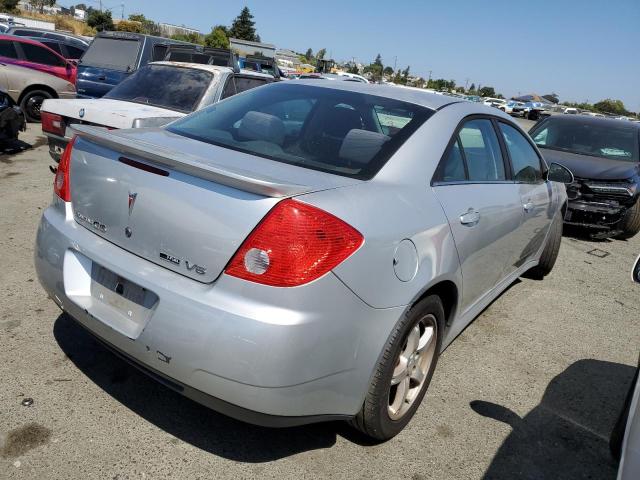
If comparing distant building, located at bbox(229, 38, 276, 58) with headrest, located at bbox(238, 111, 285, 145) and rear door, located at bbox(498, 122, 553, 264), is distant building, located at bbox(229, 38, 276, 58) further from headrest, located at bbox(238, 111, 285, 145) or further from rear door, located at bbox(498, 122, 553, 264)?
headrest, located at bbox(238, 111, 285, 145)

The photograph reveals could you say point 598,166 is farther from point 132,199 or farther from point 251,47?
point 251,47

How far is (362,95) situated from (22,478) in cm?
252

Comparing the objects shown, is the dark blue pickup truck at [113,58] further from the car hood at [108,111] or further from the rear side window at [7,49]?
the car hood at [108,111]

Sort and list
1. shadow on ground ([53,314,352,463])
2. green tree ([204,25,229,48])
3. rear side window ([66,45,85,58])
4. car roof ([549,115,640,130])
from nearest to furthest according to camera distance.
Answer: shadow on ground ([53,314,352,463]) → car roof ([549,115,640,130]) → rear side window ([66,45,85,58]) → green tree ([204,25,229,48])

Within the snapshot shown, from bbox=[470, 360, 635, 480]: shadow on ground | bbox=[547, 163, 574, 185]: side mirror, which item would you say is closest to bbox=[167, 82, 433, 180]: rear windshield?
bbox=[470, 360, 635, 480]: shadow on ground

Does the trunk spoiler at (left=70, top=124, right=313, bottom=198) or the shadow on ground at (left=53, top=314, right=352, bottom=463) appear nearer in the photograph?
the trunk spoiler at (left=70, top=124, right=313, bottom=198)

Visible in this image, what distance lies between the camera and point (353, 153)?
102 inches

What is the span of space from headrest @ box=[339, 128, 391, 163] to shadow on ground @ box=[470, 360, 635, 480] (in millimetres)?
1567

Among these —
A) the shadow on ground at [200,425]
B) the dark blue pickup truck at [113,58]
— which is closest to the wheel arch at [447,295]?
the shadow on ground at [200,425]

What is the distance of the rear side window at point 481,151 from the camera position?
308 cm

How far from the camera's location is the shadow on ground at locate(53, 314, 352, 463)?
2.46 metres

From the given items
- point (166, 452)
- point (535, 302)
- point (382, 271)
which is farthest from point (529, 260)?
point (166, 452)

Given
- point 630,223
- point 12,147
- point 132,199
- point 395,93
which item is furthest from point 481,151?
point 12,147

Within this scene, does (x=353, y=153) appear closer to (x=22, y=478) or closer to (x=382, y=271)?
(x=382, y=271)
